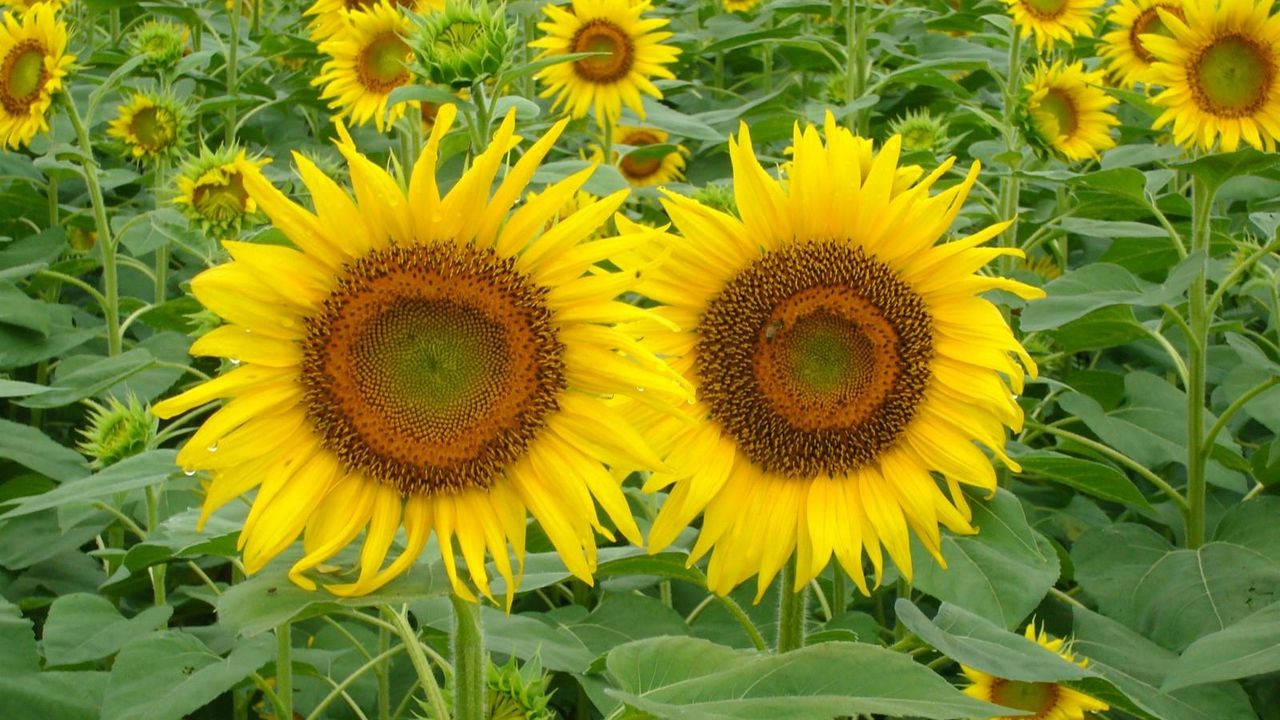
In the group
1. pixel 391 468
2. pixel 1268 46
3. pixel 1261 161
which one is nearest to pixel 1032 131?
pixel 1268 46

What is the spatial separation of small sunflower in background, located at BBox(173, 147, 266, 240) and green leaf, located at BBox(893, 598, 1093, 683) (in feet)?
5.73

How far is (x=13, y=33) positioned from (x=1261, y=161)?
2.86 m

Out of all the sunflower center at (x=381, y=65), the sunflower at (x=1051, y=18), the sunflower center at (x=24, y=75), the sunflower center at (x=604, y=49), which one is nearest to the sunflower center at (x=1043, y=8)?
the sunflower at (x=1051, y=18)

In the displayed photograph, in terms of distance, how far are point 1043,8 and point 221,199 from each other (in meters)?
2.36

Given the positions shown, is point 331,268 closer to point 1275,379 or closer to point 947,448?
point 947,448

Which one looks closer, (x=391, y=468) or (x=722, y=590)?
(x=391, y=468)

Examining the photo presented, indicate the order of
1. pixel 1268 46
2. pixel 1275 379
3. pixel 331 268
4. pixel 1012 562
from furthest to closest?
pixel 1268 46 → pixel 1275 379 → pixel 1012 562 → pixel 331 268

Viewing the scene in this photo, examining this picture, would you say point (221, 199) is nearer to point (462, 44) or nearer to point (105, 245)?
point (105, 245)

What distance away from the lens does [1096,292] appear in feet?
8.11

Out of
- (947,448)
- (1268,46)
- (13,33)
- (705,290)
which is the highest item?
(1268,46)

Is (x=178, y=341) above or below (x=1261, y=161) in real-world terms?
below

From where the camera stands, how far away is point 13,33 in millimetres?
3338

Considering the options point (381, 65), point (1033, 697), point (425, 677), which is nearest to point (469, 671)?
point (425, 677)

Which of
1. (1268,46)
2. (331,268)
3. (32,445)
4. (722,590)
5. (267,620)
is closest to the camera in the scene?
(267,620)
